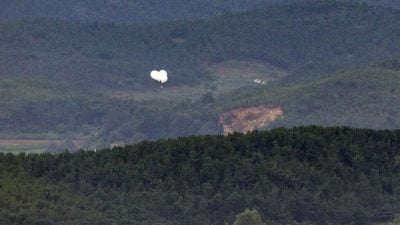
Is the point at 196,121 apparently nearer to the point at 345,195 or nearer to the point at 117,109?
the point at 117,109

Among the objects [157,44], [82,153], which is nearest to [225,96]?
[157,44]

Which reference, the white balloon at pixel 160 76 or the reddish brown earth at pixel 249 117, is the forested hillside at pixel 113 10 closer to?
the white balloon at pixel 160 76

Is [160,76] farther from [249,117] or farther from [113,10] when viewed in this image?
[113,10]

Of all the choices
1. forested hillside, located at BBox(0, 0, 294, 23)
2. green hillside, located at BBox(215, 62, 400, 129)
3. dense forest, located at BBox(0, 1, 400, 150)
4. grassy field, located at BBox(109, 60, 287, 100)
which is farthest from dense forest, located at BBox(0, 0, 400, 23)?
green hillside, located at BBox(215, 62, 400, 129)

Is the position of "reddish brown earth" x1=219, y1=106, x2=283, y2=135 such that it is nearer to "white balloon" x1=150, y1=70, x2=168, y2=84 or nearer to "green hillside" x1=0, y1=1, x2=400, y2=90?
"white balloon" x1=150, y1=70, x2=168, y2=84

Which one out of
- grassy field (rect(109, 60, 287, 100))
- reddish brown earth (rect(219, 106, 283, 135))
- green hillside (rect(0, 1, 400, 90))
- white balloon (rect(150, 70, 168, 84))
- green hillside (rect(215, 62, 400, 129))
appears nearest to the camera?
white balloon (rect(150, 70, 168, 84))

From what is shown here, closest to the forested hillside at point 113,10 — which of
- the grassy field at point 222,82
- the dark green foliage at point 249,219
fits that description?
the grassy field at point 222,82
